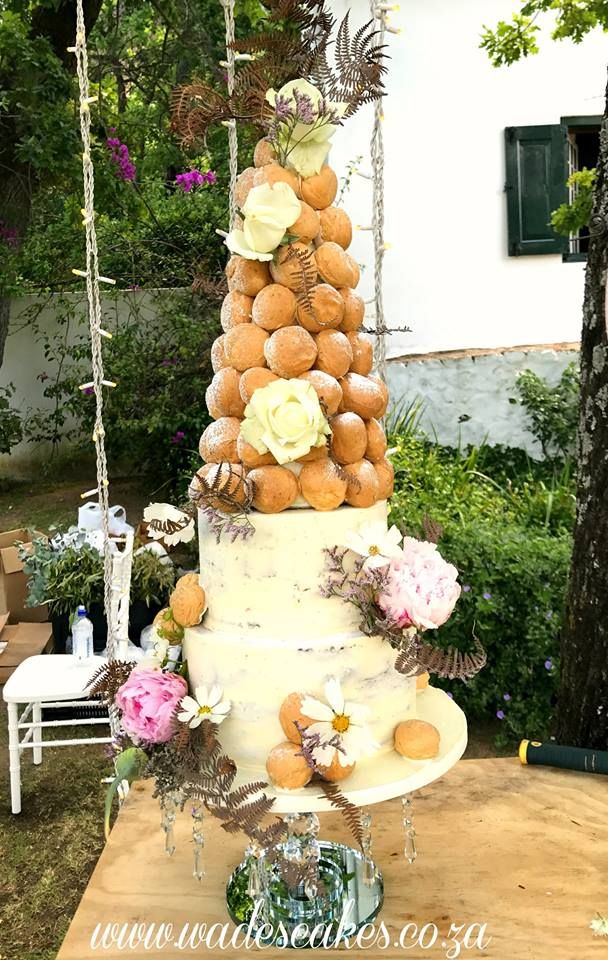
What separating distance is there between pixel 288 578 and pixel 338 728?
0.79ft

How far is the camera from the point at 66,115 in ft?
17.0

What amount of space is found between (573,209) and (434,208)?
2551 millimetres

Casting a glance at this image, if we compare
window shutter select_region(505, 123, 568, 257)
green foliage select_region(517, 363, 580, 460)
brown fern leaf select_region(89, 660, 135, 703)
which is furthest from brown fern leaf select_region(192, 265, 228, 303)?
window shutter select_region(505, 123, 568, 257)

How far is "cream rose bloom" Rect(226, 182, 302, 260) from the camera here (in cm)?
134

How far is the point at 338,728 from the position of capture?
129 cm

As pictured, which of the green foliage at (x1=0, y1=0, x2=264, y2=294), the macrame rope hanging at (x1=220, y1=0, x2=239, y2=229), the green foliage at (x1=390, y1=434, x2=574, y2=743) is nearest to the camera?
the macrame rope hanging at (x1=220, y1=0, x2=239, y2=229)

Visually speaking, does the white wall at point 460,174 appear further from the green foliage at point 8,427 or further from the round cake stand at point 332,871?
the round cake stand at point 332,871

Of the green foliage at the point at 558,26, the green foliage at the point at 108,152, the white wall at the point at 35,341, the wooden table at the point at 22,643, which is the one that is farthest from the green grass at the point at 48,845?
the white wall at the point at 35,341

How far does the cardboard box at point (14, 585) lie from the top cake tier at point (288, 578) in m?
4.11

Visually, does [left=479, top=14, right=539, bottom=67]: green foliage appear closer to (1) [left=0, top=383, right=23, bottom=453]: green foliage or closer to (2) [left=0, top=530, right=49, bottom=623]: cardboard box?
(2) [left=0, top=530, right=49, bottom=623]: cardboard box

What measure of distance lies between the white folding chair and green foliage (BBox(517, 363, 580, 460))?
143 inches

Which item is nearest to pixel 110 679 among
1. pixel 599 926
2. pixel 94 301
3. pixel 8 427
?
pixel 599 926

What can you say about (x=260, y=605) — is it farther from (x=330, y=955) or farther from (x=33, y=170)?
(x=33, y=170)

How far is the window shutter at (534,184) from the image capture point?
6316 millimetres
